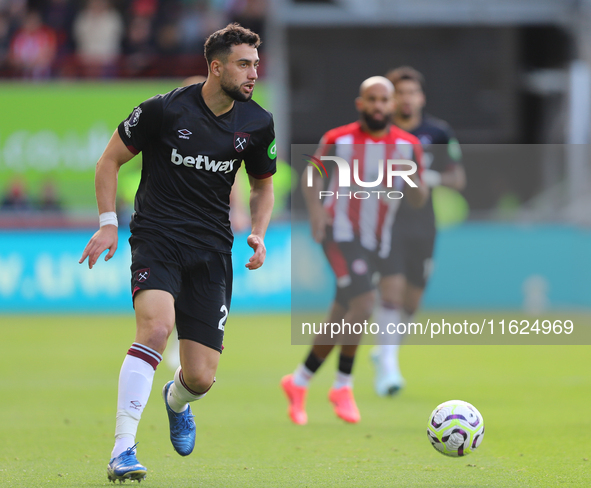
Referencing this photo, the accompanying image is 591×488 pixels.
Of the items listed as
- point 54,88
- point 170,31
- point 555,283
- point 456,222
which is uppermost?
point 170,31

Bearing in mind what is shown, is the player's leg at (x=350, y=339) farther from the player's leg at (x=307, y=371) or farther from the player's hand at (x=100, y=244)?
the player's hand at (x=100, y=244)

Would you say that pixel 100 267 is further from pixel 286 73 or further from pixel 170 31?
pixel 286 73

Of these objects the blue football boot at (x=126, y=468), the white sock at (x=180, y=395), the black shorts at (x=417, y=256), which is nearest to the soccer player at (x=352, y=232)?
the black shorts at (x=417, y=256)

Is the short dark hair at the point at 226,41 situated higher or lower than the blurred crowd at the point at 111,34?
lower

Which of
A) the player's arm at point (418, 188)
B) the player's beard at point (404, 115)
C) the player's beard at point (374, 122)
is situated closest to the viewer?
the player's beard at point (374, 122)

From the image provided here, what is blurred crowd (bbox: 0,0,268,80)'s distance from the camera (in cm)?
2003

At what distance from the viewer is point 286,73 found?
995 inches

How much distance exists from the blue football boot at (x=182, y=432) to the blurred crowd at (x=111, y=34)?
603 inches

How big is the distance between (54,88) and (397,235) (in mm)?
12616

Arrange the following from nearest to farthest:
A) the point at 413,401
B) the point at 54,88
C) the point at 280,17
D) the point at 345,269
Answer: the point at 345,269 → the point at 413,401 → the point at 54,88 → the point at 280,17

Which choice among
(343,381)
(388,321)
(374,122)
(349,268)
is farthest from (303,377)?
(374,122)

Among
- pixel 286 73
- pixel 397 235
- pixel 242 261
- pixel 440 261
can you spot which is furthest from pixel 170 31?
pixel 397 235

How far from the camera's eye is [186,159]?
5098 mm

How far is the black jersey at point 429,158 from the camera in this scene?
8789mm
